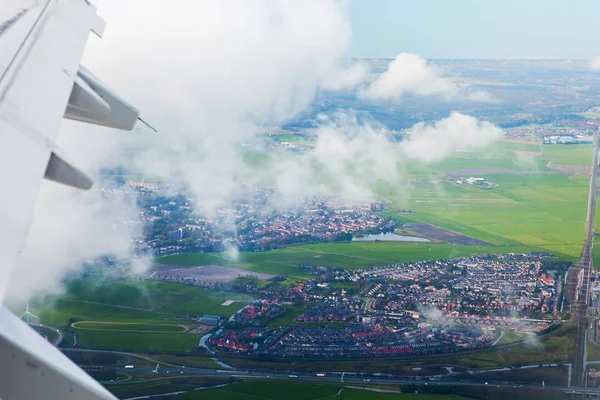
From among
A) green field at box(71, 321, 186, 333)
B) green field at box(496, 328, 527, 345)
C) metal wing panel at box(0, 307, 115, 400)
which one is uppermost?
green field at box(496, 328, 527, 345)

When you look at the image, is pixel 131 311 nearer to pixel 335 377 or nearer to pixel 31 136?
pixel 335 377

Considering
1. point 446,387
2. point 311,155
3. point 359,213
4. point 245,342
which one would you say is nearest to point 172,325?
point 245,342

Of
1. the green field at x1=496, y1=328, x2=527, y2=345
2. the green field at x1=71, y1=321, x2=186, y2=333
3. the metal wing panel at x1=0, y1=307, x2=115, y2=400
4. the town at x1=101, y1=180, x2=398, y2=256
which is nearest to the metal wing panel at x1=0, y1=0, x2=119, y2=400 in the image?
the metal wing panel at x1=0, y1=307, x2=115, y2=400

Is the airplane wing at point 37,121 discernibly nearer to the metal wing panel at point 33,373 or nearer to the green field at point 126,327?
the metal wing panel at point 33,373

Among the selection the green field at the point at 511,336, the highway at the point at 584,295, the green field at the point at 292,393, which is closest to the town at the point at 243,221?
the highway at the point at 584,295

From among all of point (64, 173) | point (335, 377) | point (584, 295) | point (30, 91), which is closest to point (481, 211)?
point (584, 295)

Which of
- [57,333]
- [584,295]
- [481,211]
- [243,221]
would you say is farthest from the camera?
[481,211]

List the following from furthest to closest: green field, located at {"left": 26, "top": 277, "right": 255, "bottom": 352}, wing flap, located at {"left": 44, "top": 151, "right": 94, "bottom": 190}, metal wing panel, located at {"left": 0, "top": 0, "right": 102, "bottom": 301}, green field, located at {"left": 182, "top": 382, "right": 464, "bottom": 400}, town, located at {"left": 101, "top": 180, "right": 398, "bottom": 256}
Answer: town, located at {"left": 101, "top": 180, "right": 398, "bottom": 256} < green field, located at {"left": 26, "top": 277, "right": 255, "bottom": 352} < green field, located at {"left": 182, "top": 382, "right": 464, "bottom": 400} < wing flap, located at {"left": 44, "top": 151, "right": 94, "bottom": 190} < metal wing panel, located at {"left": 0, "top": 0, "right": 102, "bottom": 301}

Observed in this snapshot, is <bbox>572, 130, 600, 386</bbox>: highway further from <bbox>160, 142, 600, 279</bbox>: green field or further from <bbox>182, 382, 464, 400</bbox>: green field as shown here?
<bbox>182, 382, 464, 400</bbox>: green field

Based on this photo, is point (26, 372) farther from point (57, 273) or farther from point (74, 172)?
point (57, 273)
